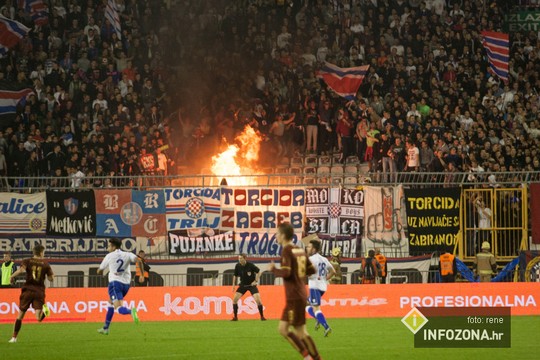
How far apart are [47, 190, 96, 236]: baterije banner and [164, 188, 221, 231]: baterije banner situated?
7.03 ft

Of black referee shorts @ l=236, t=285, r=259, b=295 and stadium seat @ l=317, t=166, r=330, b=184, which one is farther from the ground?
stadium seat @ l=317, t=166, r=330, b=184

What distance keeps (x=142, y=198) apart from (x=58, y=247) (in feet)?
8.72

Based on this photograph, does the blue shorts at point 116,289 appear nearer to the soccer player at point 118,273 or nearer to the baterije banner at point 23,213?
the soccer player at point 118,273

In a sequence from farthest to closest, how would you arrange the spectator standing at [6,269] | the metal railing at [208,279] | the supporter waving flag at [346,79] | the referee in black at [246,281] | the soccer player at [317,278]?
1. the supporter waving flag at [346,79]
2. the metal railing at [208,279]
3. the spectator standing at [6,269]
4. the referee in black at [246,281]
5. the soccer player at [317,278]

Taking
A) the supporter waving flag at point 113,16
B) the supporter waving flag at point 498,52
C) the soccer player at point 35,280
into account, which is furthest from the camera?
the supporter waving flag at point 498,52

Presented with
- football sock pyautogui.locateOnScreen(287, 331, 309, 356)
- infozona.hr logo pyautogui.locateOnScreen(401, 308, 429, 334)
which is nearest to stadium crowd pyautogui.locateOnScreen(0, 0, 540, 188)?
infozona.hr logo pyautogui.locateOnScreen(401, 308, 429, 334)

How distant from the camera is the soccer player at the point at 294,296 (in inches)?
606

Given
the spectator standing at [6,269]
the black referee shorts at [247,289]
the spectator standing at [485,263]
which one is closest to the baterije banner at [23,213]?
the spectator standing at [6,269]

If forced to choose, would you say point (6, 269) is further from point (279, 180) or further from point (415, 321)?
point (415, 321)

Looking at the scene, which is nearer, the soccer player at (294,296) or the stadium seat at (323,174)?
the soccer player at (294,296)

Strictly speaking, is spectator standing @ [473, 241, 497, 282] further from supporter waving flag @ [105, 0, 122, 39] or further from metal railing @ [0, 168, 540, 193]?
supporter waving flag @ [105, 0, 122, 39]

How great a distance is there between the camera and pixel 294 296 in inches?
615

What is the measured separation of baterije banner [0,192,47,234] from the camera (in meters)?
30.9

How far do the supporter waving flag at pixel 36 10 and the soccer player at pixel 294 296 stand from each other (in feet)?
78.3
